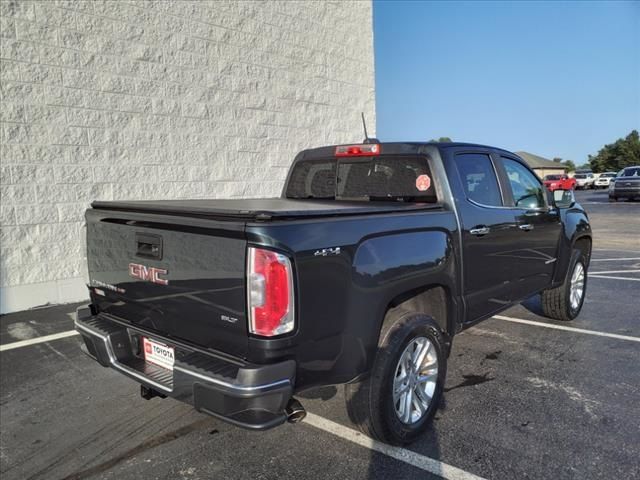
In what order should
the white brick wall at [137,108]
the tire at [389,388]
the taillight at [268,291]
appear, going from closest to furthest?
the taillight at [268,291] → the tire at [389,388] → the white brick wall at [137,108]

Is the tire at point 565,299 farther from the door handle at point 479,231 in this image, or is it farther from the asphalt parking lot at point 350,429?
the door handle at point 479,231

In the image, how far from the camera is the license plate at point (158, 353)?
2856 mm

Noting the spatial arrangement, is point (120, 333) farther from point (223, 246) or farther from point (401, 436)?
point (401, 436)

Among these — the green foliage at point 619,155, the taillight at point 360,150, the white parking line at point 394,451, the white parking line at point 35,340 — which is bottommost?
the white parking line at point 394,451

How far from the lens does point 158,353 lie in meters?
2.95

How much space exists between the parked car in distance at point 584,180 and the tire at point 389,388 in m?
48.0

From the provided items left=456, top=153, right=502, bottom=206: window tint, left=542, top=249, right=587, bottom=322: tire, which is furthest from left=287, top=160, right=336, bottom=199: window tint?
left=542, top=249, right=587, bottom=322: tire

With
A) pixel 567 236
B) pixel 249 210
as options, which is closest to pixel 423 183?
pixel 249 210

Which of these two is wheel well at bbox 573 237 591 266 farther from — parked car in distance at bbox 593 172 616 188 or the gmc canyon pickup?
parked car in distance at bbox 593 172 616 188

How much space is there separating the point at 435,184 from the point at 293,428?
6.68 feet

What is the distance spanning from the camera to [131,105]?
7438 millimetres

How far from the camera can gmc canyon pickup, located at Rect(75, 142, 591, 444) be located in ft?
7.92

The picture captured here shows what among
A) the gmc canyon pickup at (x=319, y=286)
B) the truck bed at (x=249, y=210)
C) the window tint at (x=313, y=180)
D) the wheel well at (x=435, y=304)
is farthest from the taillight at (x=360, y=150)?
the wheel well at (x=435, y=304)

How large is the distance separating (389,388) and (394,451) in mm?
453
